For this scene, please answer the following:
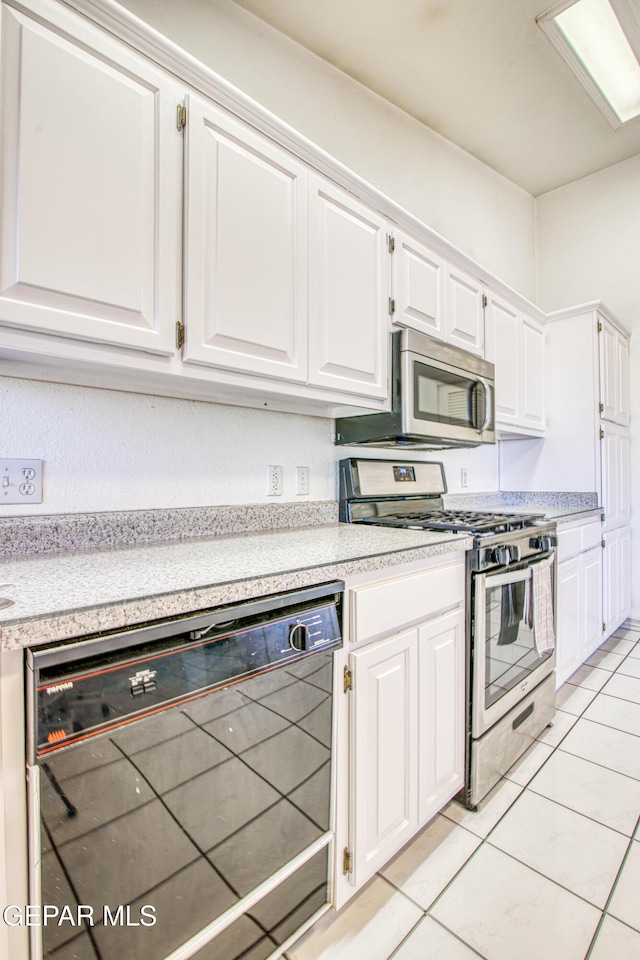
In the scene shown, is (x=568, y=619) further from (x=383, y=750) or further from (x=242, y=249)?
(x=242, y=249)

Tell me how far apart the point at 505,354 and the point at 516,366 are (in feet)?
0.52

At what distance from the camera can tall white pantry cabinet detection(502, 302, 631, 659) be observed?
2.84 metres

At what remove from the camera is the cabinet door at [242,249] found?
45.6 inches

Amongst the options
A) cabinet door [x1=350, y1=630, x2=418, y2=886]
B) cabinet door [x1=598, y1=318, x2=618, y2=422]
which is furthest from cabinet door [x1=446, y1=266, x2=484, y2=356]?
cabinet door [x1=350, y1=630, x2=418, y2=886]

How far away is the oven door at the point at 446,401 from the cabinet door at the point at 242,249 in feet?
1.70

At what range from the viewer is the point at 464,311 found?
7.07 ft

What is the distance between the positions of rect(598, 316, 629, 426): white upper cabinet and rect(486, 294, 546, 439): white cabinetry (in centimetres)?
35

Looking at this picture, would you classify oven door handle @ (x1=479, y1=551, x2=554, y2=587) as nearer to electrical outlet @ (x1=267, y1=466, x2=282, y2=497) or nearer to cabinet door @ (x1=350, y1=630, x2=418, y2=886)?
cabinet door @ (x1=350, y1=630, x2=418, y2=886)

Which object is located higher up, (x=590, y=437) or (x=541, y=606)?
(x=590, y=437)

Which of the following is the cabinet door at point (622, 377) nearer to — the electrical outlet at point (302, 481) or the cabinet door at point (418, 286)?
the cabinet door at point (418, 286)

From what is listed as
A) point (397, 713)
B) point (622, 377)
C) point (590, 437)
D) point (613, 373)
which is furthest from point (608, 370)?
point (397, 713)

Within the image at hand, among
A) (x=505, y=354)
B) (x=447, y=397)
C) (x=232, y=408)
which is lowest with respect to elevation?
(x=232, y=408)

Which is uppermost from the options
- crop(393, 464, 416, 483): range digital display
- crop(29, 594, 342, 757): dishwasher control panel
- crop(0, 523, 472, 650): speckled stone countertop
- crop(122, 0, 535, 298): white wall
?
crop(122, 0, 535, 298): white wall
